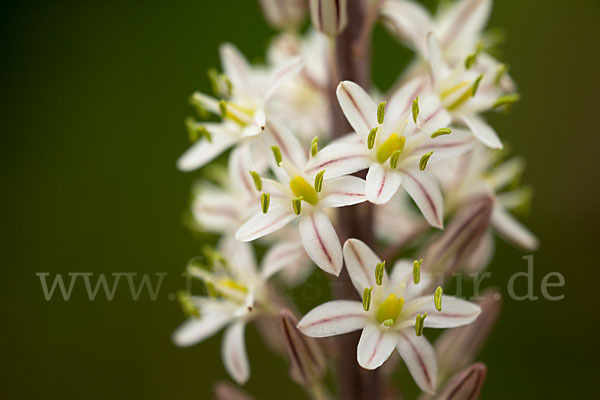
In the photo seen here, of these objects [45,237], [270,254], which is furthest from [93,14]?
[270,254]

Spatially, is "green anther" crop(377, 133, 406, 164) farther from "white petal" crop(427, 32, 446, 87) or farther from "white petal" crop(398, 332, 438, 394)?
"white petal" crop(398, 332, 438, 394)

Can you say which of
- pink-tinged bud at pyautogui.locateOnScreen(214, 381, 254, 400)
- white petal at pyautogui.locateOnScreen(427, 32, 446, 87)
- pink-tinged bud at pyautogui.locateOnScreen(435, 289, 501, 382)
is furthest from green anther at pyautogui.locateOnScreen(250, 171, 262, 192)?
pink-tinged bud at pyautogui.locateOnScreen(435, 289, 501, 382)

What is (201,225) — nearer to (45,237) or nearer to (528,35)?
(45,237)

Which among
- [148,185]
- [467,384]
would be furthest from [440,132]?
[148,185]

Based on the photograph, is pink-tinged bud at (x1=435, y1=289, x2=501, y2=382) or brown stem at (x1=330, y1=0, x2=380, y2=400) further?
pink-tinged bud at (x1=435, y1=289, x2=501, y2=382)

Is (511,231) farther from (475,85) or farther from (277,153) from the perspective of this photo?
(277,153)

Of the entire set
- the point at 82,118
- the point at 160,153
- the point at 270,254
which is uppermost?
the point at 82,118
